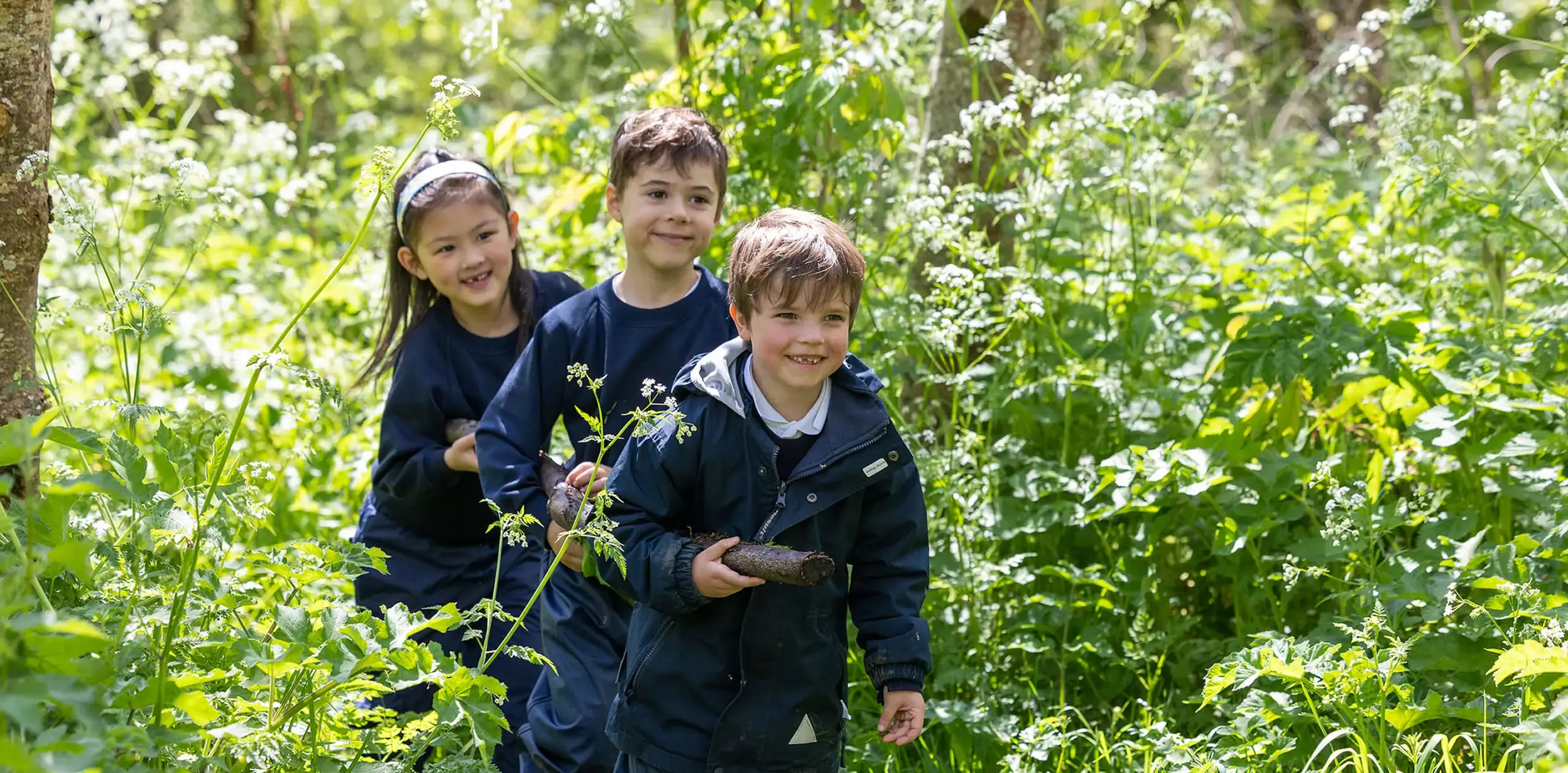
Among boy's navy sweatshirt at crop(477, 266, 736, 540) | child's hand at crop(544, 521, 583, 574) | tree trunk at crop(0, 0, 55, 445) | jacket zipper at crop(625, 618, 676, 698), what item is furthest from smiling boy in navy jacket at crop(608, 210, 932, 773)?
tree trunk at crop(0, 0, 55, 445)

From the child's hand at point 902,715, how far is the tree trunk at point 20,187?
184 cm

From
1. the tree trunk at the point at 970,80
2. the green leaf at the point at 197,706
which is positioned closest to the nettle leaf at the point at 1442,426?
the tree trunk at the point at 970,80

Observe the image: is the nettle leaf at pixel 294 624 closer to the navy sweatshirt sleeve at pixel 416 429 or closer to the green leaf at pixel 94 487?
the green leaf at pixel 94 487

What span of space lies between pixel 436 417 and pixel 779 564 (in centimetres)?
137

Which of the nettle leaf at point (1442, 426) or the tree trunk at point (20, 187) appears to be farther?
the nettle leaf at point (1442, 426)

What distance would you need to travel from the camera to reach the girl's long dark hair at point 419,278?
3322mm

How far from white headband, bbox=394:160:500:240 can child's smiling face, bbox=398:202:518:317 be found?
77mm

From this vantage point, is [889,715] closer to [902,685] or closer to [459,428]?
[902,685]

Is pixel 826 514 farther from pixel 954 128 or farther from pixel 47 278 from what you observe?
pixel 47 278

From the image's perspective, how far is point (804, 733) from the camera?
245cm

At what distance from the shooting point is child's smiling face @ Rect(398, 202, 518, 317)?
10.8ft

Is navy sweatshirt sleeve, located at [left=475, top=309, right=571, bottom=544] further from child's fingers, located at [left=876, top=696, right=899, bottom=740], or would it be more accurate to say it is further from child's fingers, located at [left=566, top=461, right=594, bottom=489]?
child's fingers, located at [left=876, top=696, right=899, bottom=740]

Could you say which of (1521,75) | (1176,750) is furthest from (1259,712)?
(1521,75)

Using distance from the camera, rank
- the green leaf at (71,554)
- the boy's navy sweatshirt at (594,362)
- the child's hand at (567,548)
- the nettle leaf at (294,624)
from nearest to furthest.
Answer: the green leaf at (71,554), the nettle leaf at (294,624), the child's hand at (567,548), the boy's navy sweatshirt at (594,362)
